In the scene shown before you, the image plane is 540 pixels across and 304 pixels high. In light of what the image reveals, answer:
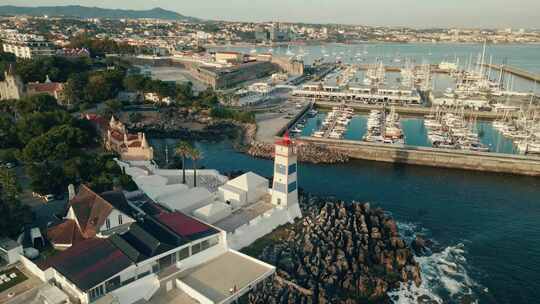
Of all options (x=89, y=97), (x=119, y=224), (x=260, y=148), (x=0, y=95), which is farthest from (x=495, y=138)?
(x=0, y=95)

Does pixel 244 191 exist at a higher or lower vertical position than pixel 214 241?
higher

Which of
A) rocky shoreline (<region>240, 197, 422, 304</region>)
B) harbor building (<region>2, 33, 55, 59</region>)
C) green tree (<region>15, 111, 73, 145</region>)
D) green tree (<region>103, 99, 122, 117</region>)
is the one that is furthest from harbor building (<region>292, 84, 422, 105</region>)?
harbor building (<region>2, 33, 55, 59</region>)

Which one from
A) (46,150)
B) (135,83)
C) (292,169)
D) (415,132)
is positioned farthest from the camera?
(135,83)

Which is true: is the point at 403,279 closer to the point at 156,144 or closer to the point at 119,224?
the point at 119,224

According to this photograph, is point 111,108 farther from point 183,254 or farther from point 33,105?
point 183,254

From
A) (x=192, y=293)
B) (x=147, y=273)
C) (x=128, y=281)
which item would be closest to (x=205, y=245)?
(x=192, y=293)

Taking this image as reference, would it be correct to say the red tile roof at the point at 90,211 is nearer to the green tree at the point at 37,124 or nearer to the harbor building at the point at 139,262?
the harbor building at the point at 139,262
